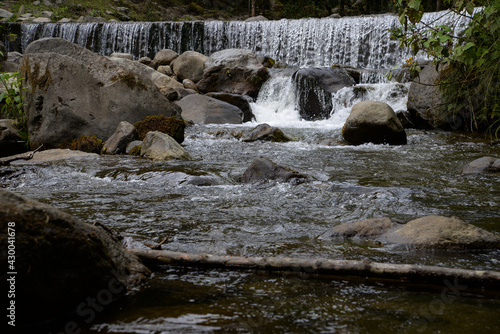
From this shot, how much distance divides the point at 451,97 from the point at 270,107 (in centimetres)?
727

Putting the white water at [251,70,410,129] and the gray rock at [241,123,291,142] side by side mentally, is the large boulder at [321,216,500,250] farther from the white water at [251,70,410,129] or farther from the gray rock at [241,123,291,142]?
the white water at [251,70,410,129]

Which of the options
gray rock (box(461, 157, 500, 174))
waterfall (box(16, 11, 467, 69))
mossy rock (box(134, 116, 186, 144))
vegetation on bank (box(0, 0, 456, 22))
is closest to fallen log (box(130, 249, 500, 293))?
gray rock (box(461, 157, 500, 174))

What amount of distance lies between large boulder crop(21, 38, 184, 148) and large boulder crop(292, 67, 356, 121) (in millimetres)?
6562

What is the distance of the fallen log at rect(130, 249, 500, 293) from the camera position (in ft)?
7.94

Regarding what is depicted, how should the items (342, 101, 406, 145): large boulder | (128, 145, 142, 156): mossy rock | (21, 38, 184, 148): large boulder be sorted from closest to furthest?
1. (128, 145, 142, 156): mossy rock
2. (21, 38, 184, 148): large boulder
3. (342, 101, 406, 145): large boulder

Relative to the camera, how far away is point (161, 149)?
26.0 feet

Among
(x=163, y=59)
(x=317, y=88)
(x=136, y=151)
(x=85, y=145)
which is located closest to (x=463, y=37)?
(x=136, y=151)

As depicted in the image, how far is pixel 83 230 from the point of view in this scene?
7.50 feet

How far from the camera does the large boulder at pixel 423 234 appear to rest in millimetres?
3359

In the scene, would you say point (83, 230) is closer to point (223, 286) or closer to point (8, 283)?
point (8, 283)

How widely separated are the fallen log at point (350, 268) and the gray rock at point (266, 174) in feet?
11.3

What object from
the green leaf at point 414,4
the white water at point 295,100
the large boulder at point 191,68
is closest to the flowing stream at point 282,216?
the green leaf at point 414,4

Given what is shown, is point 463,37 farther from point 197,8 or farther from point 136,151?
point 197,8

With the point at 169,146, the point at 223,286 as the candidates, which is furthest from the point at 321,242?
the point at 169,146
